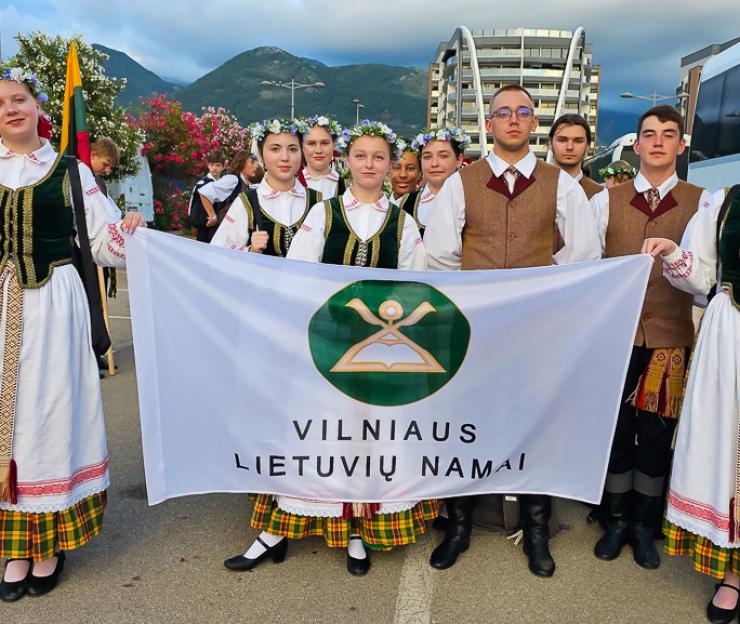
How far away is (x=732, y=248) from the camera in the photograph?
8.14 ft

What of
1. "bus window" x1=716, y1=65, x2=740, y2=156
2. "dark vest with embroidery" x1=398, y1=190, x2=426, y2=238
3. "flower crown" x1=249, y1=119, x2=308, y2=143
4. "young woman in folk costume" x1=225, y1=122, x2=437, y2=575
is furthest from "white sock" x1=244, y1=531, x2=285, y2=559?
"bus window" x1=716, y1=65, x2=740, y2=156

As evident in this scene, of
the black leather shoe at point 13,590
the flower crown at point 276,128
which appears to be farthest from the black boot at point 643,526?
the black leather shoe at point 13,590

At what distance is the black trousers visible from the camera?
2.97 metres

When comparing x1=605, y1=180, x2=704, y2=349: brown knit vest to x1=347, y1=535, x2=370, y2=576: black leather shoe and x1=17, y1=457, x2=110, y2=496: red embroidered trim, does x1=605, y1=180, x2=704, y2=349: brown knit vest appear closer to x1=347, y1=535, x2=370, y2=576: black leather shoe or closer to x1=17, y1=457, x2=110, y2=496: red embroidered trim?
x1=347, y1=535, x2=370, y2=576: black leather shoe

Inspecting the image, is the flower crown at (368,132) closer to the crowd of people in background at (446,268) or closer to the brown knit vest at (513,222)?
the crowd of people in background at (446,268)

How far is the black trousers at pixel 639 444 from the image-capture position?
297 centimetres

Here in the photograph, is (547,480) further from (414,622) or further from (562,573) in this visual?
A: (414,622)

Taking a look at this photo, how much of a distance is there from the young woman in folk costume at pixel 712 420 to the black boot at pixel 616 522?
1.22 feet

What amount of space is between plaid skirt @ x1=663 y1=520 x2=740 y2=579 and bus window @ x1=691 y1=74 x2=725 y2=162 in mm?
9133

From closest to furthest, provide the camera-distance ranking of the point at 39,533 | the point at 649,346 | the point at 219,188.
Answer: the point at 39,533, the point at 649,346, the point at 219,188

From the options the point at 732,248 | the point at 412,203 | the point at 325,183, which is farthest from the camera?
the point at 325,183

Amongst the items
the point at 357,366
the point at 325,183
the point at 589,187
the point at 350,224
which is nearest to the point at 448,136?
the point at 589,187

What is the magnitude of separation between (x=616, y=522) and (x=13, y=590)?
99.8 inches

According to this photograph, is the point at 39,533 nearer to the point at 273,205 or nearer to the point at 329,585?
the point at 329,585
